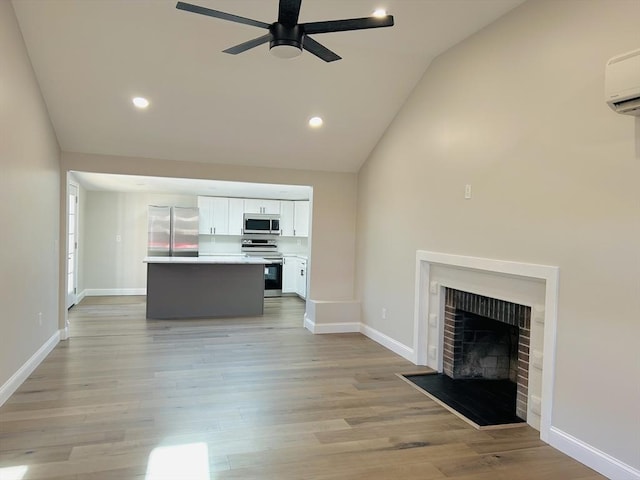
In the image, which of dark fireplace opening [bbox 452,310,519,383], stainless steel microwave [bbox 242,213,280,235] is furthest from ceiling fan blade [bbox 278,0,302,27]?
stainless steel microwave [bbox 242,213,280,235]

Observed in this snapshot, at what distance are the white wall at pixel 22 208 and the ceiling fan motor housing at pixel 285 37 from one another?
221cm

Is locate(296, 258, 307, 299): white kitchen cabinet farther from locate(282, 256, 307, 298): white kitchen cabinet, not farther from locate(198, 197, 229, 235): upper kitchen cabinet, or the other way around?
locate(198, 197, 229, 235): upper kitchen cabinet

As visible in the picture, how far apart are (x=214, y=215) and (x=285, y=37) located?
6668 millimetres

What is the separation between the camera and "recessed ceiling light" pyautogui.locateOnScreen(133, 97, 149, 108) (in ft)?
14.7

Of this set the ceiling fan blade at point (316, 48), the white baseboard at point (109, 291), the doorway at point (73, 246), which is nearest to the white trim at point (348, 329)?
the ceiling fan blade at point (316, 48)

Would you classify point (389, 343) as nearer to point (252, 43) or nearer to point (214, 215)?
point (252, 43)

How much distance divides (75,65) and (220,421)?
3.44m

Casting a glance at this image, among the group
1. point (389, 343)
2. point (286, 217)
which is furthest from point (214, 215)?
point (389, 343)

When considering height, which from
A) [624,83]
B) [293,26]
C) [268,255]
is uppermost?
[293,26]

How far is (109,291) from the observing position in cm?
873

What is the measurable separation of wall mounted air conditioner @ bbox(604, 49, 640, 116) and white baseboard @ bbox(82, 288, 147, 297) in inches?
336

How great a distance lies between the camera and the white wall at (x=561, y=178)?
2549mm

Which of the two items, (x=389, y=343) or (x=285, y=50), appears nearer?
(x=285, y=50)

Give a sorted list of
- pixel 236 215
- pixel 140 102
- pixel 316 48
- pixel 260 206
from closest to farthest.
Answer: pixel 316 48 → pixel 140 102 → pixel 236 215 → pixel 260 206
